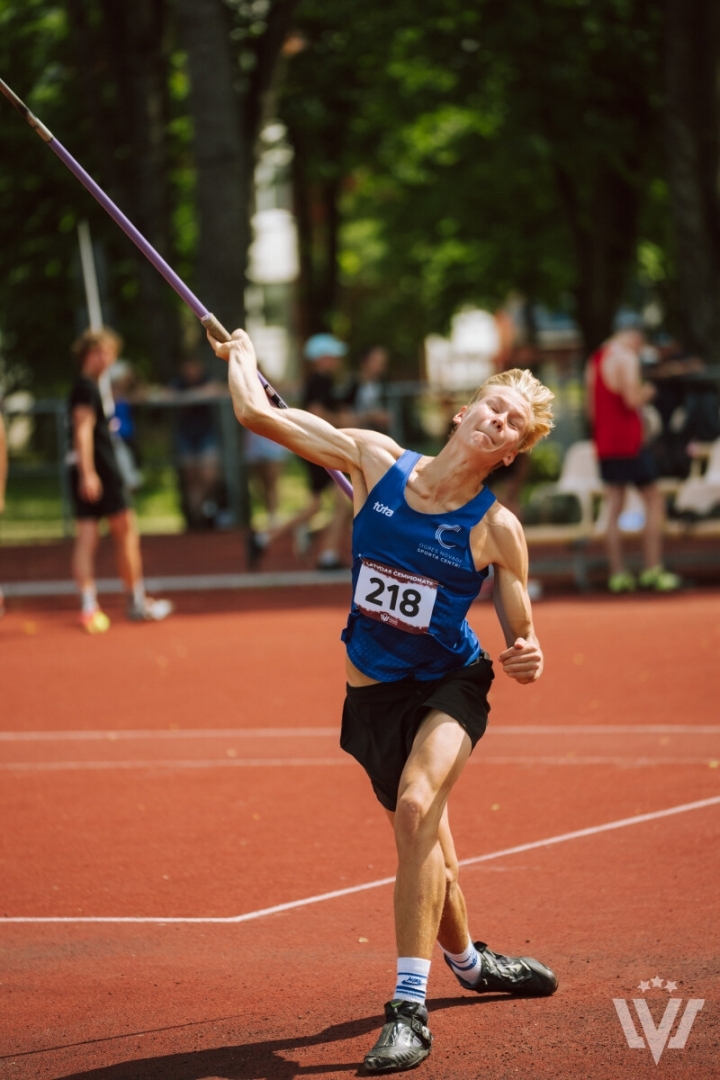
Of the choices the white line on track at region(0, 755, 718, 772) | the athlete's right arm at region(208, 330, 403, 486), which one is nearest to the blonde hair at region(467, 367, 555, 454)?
the athlete's right arm at region(208, 330, 403, 486)

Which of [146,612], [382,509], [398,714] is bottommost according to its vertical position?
[146,612]

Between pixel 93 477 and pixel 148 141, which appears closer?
pixel 93 477

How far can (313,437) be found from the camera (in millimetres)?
4789

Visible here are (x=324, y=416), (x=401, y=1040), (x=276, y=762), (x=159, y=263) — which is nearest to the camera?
(x=401, y=1040)

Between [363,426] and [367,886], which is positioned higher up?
[363,426]

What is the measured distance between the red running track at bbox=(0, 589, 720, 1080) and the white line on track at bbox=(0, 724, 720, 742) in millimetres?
26

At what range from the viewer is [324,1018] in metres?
4.77

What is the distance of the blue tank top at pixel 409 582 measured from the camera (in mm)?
4633

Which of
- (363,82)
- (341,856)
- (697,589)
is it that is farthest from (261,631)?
(363,82)

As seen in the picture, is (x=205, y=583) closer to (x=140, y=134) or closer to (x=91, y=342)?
(x=91, y=342)

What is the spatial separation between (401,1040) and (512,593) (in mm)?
1334

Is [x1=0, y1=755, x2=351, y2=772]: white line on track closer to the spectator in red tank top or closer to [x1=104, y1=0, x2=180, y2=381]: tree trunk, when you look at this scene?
the spectator in red tank top

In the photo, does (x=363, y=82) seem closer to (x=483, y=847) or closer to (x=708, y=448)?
(x=708, y=448)

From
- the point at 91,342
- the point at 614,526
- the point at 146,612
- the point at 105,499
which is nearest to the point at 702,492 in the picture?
the point at 614,526
